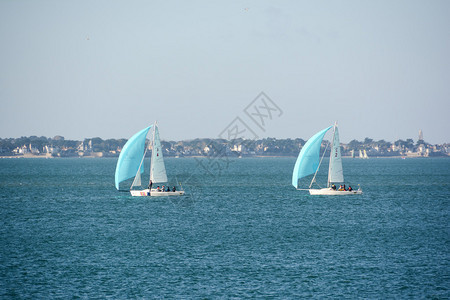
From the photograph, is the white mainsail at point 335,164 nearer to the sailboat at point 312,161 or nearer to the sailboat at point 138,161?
the sailboat at point 312,161

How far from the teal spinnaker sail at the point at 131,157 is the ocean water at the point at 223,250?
420cm

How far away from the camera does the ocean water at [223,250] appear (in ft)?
114

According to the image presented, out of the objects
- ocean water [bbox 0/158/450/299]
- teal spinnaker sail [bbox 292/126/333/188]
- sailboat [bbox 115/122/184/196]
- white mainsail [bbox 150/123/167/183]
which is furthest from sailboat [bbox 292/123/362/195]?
white mainsail [bbox 150/123/167/183]

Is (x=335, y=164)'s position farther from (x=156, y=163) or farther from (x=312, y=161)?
(x=156, y=163)

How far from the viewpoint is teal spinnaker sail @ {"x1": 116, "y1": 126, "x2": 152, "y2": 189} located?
74.8 meters

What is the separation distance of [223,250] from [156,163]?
34194 mm

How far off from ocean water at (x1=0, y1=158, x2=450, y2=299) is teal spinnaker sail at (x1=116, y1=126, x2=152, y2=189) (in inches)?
166

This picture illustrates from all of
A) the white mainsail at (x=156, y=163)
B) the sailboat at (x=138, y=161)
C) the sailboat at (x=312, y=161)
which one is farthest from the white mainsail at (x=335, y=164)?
the white mainsail at (x=156, y=163)

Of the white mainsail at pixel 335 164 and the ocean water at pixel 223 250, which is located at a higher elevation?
the white mainsail at pixel 335 164

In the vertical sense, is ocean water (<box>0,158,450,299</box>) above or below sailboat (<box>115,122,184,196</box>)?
below

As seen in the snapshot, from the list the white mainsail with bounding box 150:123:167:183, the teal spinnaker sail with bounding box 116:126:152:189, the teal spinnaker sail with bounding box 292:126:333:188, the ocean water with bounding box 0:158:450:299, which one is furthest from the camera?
the teal spinnaker sail with bounding box 292:126:333:188

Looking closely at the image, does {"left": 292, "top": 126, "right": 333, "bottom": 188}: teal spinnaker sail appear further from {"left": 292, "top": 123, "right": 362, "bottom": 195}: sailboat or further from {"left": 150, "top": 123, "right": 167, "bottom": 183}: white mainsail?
{"left": 150, "top": 123, "right": 167, "bottom": 183}: white mainsail

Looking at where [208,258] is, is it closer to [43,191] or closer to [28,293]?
[28,293]

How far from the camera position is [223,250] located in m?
44.9
